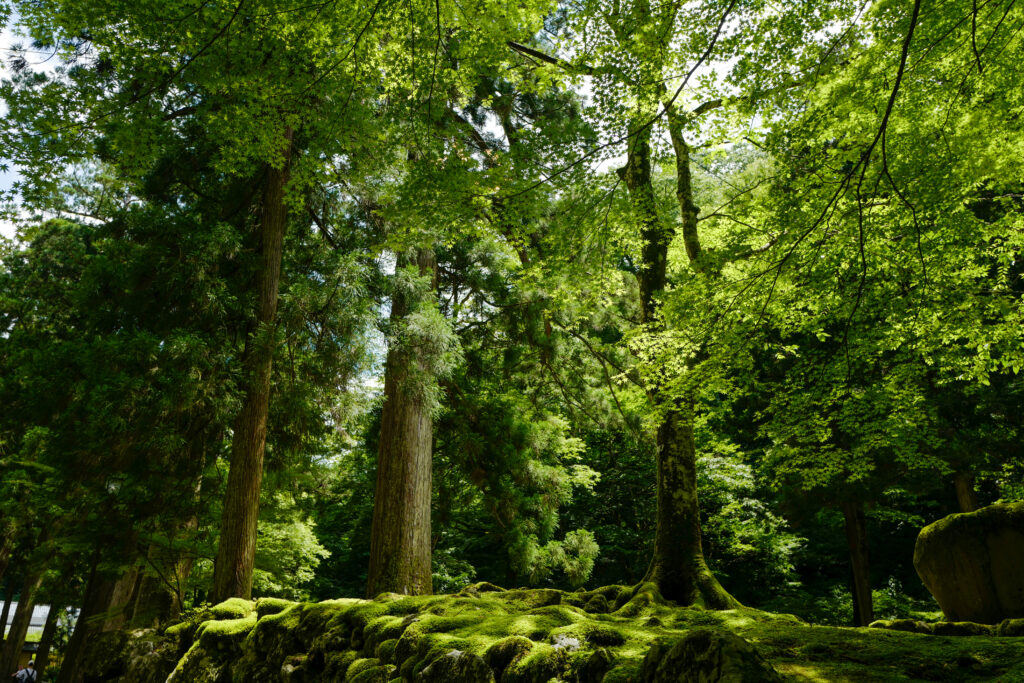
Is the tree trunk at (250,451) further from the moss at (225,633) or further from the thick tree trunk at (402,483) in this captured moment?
the thick tree trunk at (402,483)

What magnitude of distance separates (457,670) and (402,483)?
4571mm

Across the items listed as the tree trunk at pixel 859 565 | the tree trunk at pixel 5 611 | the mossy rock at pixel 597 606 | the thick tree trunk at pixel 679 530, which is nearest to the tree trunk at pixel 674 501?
the thick tree trunk at pixel 679 530

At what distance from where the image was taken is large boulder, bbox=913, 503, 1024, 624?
121 inches

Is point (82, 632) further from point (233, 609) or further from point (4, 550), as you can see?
point (233, 609)

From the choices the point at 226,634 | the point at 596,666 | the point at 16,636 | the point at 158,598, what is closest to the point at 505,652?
the point at 596,666

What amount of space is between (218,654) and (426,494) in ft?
9.01

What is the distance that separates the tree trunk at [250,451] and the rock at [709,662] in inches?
239

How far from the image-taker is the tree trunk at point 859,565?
10570 millimetres

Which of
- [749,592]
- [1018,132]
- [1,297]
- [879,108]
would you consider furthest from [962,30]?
[1,297]

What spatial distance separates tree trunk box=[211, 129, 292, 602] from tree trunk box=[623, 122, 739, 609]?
4.47 m

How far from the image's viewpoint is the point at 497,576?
48.0 ft

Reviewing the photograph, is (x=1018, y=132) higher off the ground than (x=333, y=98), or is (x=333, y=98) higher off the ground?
(x=333, y=98)

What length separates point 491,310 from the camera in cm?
953

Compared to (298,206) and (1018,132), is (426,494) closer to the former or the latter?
(298,206)
